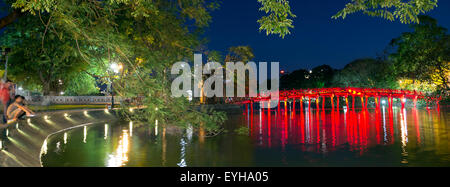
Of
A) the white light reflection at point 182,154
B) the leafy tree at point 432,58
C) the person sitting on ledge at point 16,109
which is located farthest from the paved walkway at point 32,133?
the leafy tree at point 432,58

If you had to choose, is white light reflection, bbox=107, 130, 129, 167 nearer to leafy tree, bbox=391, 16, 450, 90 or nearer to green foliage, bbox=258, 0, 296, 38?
green foliage, bbox=258, 0, 296, 38

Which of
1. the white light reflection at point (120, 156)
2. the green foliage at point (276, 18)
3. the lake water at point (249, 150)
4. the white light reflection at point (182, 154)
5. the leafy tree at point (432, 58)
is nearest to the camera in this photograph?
the green foliage at point (276, 18)

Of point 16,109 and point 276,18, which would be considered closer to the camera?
point 276,18

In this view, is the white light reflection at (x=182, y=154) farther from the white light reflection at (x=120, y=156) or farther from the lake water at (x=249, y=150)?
the white light reflection at (x=120, y=156)

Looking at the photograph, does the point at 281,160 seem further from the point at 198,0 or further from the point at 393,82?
the point at 393,82

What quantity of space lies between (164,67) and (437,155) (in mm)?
10363

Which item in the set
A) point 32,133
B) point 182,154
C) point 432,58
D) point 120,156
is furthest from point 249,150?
point 432,58

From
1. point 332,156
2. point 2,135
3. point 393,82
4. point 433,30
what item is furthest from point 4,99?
point 393,82

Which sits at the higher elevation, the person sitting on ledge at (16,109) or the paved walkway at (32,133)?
the person sitting on ledge at (16,109)

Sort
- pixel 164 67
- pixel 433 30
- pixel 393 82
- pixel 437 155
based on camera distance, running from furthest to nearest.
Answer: pixel 393 82 → pixel 433 30 → pixel 437 155 → pixel 164 67

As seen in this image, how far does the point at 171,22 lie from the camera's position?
50.0 feet

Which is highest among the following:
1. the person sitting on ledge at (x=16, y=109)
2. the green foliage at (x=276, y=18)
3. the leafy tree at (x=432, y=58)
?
the leafy tree at (x=432, y=58)

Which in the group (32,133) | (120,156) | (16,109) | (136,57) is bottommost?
(120,156)

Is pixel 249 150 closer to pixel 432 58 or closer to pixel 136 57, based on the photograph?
pixel 136 57
